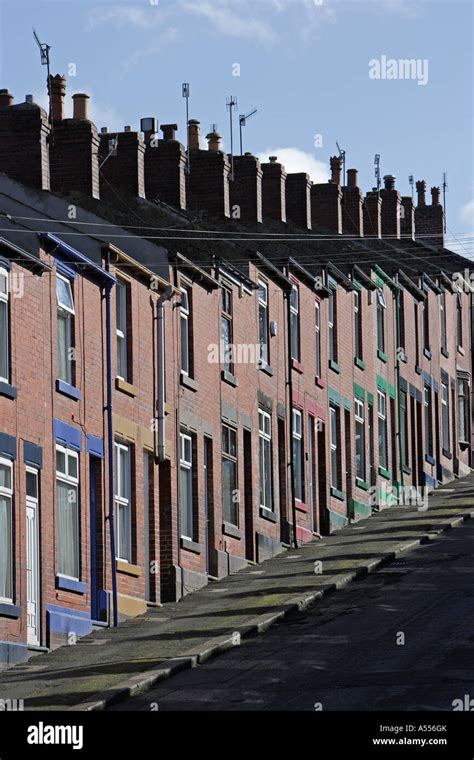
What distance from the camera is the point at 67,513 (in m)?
28.4

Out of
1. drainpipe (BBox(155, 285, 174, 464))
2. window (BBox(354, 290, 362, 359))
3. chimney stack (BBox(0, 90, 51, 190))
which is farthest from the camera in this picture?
window (BBox(354, 290, 362, 359))

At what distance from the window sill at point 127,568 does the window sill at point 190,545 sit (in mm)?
2193

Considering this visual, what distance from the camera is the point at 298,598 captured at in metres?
29.2

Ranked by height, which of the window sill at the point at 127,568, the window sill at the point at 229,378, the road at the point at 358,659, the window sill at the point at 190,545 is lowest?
the road at the point at 358,659

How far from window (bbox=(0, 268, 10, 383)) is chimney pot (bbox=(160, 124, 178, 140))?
1754 cm

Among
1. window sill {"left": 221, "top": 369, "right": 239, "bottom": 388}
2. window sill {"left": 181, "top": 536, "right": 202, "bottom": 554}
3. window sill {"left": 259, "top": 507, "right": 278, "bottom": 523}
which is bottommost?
window sill {"left": 181, "top": 536, "right": 202, "bottom": 554}

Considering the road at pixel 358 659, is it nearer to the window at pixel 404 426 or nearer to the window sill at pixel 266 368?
the window sill at pixel 266 368

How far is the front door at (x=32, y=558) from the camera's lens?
2655 cm

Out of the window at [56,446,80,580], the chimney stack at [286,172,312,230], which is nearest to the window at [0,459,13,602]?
the window at [56,446,80,580]

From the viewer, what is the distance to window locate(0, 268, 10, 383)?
1032 inches

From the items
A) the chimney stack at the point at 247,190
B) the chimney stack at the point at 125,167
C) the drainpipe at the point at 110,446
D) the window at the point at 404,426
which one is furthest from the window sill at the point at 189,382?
the window at the point at 404,426

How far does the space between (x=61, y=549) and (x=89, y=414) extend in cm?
248

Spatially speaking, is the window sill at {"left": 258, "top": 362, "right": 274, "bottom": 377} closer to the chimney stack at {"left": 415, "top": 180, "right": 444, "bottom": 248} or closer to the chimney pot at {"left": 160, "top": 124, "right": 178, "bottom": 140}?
the chimney pot at {"left": 160, "top": 124, "right": 178, "bottom": 140}

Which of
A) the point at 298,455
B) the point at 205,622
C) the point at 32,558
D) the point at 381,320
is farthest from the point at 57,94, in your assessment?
the point at 381,320
